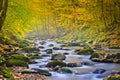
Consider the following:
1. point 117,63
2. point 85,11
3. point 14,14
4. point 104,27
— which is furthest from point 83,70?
point 85,11

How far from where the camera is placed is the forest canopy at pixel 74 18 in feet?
72.7

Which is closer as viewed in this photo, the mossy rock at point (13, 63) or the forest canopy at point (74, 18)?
the mossy rock at point (13, 63)

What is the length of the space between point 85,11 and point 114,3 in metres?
6.64

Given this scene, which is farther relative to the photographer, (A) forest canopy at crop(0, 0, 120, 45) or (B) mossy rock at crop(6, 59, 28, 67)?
(A) forest canopy at crop(0, 0, 120, 45)

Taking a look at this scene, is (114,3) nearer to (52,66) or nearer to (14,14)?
(14,14)

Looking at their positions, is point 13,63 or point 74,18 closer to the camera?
point 13,63

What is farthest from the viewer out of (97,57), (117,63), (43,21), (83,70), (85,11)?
(43,21)

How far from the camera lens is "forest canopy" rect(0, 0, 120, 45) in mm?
22158

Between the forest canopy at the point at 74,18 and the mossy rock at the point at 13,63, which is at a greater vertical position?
the forest canopy at the point at 74,18

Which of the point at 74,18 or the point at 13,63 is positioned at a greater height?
the point at 74,18

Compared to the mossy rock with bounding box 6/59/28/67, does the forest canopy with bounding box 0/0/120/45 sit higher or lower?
higher

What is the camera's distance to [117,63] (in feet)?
56.0

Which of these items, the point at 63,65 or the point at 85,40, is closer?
the point at 63,65

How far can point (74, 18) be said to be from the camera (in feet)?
134
